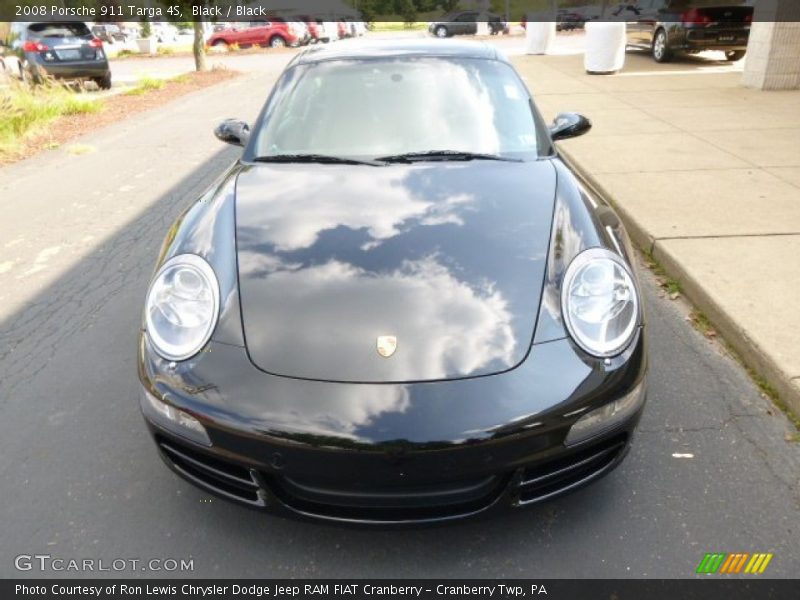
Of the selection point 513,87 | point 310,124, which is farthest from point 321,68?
point 513,87

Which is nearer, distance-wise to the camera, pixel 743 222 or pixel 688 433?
pixel 688 433

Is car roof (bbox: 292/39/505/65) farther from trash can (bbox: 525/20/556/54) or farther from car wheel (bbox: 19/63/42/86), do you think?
trash can (bbox: 525/20/556/54)

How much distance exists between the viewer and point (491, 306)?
83.9 inches

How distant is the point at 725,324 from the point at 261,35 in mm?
33918

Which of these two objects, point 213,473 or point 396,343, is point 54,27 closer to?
point 213,473

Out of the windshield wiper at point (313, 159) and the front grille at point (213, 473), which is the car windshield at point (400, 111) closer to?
the windshield wiper at point (313, 159)

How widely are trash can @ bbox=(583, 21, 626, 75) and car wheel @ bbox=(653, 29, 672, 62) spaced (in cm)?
207

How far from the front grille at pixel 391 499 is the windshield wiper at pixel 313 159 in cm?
161

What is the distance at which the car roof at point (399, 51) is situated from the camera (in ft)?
11.9

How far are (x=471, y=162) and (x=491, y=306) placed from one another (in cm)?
107

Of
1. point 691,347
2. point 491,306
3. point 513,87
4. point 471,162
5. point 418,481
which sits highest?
Result: point 513,87

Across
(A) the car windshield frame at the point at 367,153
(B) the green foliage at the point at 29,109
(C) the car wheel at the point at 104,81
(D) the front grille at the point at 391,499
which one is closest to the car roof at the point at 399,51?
(A) the car windshield frame at the point at 367,153

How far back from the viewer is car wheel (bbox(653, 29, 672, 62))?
49.1ft
